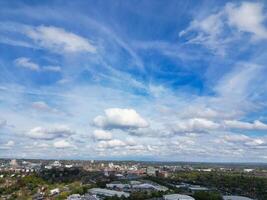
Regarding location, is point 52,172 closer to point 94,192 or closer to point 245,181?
point 94,192

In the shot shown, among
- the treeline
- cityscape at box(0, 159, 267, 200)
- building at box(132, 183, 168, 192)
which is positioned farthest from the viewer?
the treeline

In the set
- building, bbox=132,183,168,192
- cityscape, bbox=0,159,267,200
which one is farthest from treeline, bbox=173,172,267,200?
building, bbox=132,183,168,192

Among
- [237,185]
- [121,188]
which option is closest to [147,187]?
[121,188]

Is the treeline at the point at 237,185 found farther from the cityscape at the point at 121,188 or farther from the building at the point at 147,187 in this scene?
the building at the point at 147,187

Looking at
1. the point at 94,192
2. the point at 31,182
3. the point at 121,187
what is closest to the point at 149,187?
the point at 121,187

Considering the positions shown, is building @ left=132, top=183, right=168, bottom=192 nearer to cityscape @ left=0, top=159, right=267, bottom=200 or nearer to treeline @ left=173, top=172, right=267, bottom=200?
cityscape @ left=0, top=159, right=267, bottom=200

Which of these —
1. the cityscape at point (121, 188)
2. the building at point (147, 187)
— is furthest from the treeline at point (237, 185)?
the building at point (147, 187)

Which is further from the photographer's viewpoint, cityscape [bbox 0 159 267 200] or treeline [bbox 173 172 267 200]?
treeline [bbox 173 172 267 200]

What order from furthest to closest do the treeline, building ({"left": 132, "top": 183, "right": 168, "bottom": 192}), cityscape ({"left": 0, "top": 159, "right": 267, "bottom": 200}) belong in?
the treeline < building ({"left": 132, "top": 183, "right": 168, "bottom": 192}) < cityscape ({"left": 0, "top": 159, "right": 267, "bottom": 200})

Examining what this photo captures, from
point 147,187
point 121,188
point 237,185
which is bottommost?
point 121,188

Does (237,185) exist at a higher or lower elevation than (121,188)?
higher

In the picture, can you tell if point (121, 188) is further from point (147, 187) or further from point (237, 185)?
point (237, 185)
